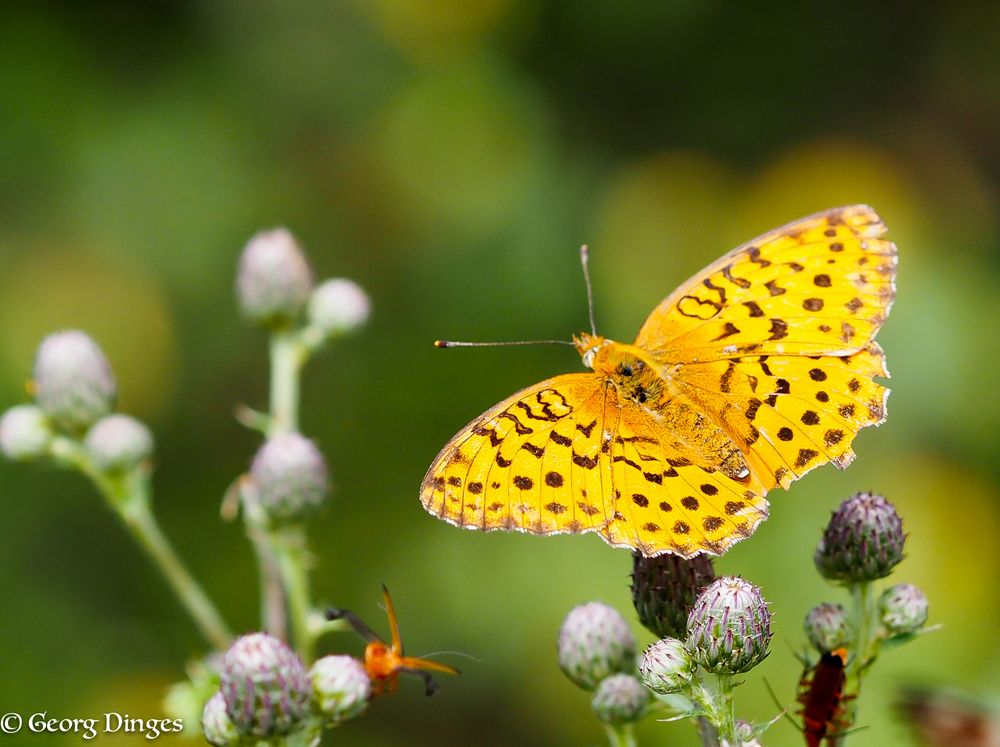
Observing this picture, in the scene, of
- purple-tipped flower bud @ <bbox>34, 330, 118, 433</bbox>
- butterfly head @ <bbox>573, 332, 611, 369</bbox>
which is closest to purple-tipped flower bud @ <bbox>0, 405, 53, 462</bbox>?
purple-tipped flower bud @ <bbox>34, 330, 118, 433</bbox>

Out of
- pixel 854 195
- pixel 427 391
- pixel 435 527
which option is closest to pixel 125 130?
pixel 427 391

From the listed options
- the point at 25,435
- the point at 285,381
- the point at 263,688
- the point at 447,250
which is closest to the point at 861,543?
the point at 263,688

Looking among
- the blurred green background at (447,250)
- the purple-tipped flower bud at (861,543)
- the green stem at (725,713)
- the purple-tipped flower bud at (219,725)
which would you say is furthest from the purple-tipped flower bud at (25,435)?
the purple-tipped flower bud at (861,543)

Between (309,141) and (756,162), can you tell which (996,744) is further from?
(309,141)

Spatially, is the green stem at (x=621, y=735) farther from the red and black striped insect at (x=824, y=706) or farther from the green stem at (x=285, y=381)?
the green stem at (x=285, y=381)

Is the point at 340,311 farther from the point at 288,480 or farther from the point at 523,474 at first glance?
the point at 523,474
